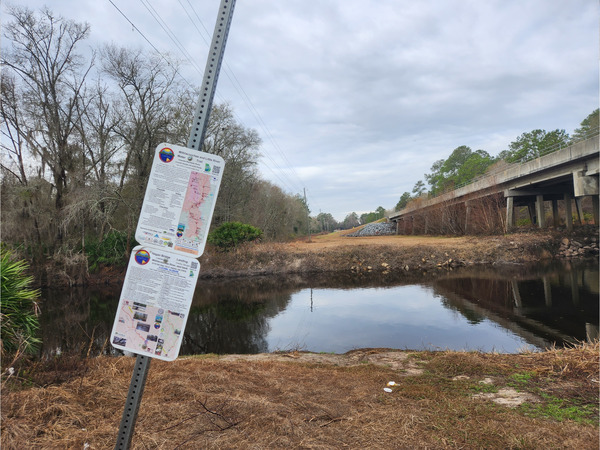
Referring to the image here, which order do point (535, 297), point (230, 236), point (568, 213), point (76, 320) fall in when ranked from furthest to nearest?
point (568, 213) < point (230, 236) < point (76, 320) < point (535, 297)

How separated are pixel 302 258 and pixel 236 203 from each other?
11.4 m

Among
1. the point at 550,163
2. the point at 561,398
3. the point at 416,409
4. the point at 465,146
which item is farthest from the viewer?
the point at 465,146

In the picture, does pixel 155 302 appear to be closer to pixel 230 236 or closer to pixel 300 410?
pixel 300 410

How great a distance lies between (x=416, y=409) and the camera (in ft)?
12.0

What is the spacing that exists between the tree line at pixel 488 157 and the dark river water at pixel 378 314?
13.6 metres

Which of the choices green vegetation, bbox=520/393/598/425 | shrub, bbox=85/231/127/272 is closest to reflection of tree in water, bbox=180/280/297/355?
green vegetation, bbox=520/393/598/425

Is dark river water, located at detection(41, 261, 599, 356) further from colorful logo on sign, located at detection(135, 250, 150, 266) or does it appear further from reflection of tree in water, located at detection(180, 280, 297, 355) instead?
colorful logo on sign, located at detection(135, 250, 150, 266)

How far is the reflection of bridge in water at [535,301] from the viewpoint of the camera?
8.88 m

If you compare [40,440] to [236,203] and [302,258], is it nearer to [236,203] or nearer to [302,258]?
[302,258]

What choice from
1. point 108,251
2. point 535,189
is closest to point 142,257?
point 108,251

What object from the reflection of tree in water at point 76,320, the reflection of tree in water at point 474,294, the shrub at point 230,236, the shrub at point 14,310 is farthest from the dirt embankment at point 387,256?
the shrub at point 14,310

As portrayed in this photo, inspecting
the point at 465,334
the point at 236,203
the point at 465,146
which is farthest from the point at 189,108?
the point at 465,146

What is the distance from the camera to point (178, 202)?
2.00m

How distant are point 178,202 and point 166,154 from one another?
0.95 feet
